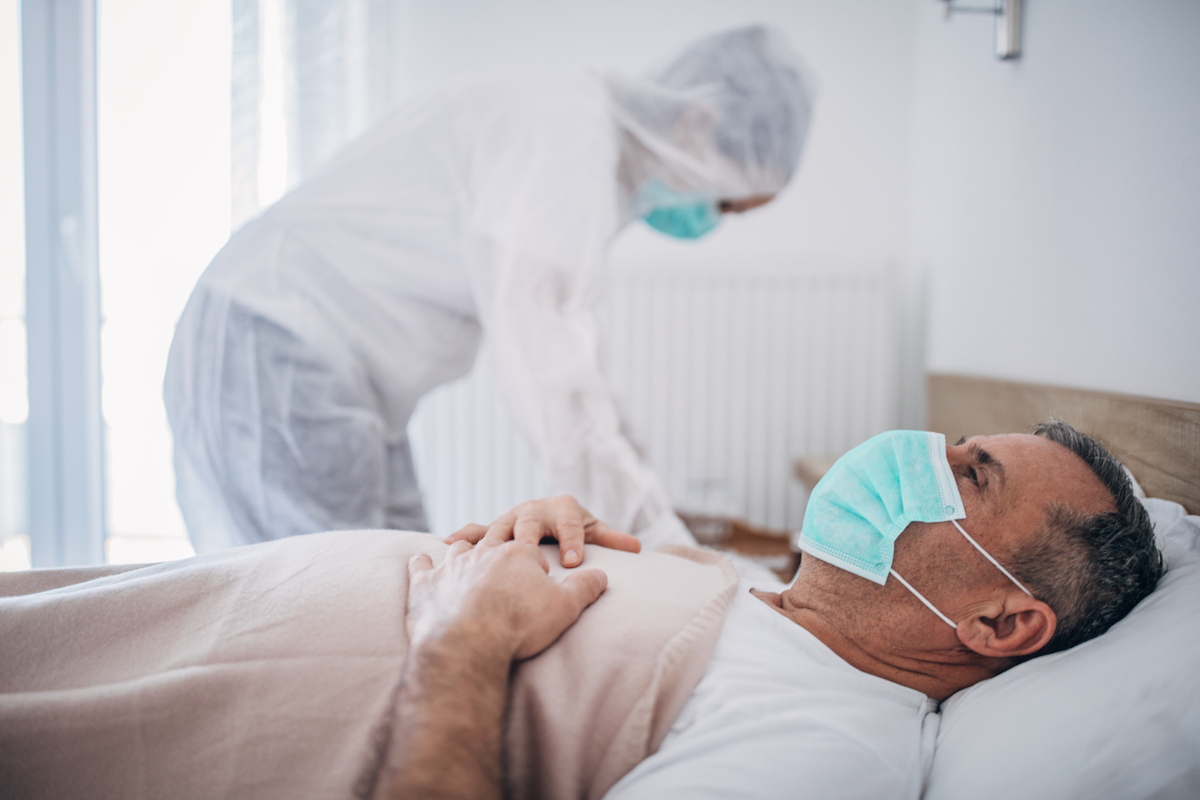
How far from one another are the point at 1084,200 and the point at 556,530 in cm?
93

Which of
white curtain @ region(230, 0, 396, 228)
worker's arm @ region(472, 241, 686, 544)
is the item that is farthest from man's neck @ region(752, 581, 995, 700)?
white curtain @ region(230, 0, 396, 228)

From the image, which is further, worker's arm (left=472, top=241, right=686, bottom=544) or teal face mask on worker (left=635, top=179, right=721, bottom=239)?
teal face mask on worker (left=635, top=179, right=721, bottom=239)

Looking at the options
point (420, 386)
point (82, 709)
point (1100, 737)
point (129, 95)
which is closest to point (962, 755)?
point (1100, 737)

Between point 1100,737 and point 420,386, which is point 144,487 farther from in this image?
point 1100,737

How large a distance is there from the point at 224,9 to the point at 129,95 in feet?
0.98

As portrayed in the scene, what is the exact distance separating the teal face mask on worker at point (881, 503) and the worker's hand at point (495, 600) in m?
0.28

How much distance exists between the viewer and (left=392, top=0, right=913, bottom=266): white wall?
2.05 meters

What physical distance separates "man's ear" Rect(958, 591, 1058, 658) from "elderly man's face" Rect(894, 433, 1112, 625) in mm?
17

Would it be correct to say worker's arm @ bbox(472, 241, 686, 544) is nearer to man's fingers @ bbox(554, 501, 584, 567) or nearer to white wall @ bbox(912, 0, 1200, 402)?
man's fingers @ bbox(554, 501, 584, 567)

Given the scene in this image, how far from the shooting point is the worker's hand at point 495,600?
557 mm

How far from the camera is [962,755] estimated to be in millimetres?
568

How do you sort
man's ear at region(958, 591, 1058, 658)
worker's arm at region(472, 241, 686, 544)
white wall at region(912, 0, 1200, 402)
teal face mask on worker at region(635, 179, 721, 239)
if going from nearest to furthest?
man's ear at region(958, 591, 1058, 658), white wall at region(912, 0, 1200, 402), worker's arm at region(472, 241, 686, 544), teal face mask on worker at region(635, 179, 721, 239)

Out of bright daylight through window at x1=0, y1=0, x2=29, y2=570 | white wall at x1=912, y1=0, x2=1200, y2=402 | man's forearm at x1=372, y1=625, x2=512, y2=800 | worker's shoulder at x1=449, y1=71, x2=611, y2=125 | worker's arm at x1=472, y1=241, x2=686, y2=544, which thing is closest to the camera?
man's forearm at x1=372, y1=625, x2=512, y2=800

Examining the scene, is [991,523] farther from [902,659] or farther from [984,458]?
[902,659]
